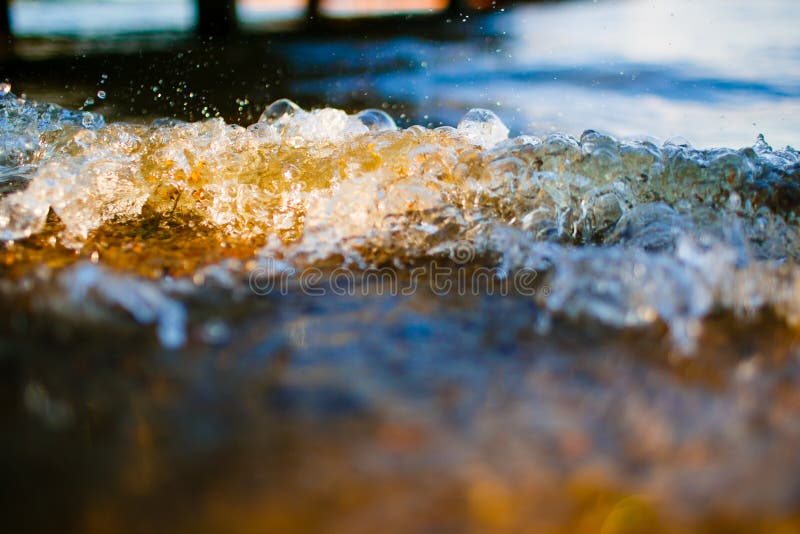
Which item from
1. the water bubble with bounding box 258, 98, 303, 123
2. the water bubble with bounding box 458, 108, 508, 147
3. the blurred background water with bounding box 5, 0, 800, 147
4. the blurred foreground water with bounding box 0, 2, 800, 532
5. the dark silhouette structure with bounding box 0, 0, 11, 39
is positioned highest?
the dark silhouette structure with bounding box 0, 0, 11, 39

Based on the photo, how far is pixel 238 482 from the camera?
90 centimetres

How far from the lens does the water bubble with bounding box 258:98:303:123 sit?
105 inches

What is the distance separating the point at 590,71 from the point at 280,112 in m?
3.04

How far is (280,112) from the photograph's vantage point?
2.73m

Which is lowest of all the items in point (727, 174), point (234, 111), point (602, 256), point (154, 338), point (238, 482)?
point (238, 482)

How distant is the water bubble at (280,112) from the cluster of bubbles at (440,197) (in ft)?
0.40

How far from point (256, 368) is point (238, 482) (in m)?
0.32

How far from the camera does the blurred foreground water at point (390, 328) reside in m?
0.90

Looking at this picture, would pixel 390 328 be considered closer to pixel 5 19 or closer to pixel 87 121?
pixel 87 121

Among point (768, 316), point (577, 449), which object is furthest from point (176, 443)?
point (768, 316)

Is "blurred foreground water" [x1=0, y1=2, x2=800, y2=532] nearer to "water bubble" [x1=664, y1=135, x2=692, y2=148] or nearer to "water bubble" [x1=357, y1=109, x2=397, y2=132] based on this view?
"water bubble" [x1=664, y1=135, x2=692, y2=148]

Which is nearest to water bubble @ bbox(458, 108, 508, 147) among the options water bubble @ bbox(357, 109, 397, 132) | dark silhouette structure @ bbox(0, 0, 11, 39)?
water bubble @ bbox(357, 109, 397, 132)

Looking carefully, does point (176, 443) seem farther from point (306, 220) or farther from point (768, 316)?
point (768, 316)

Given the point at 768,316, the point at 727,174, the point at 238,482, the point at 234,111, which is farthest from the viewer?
the point at 234,111
